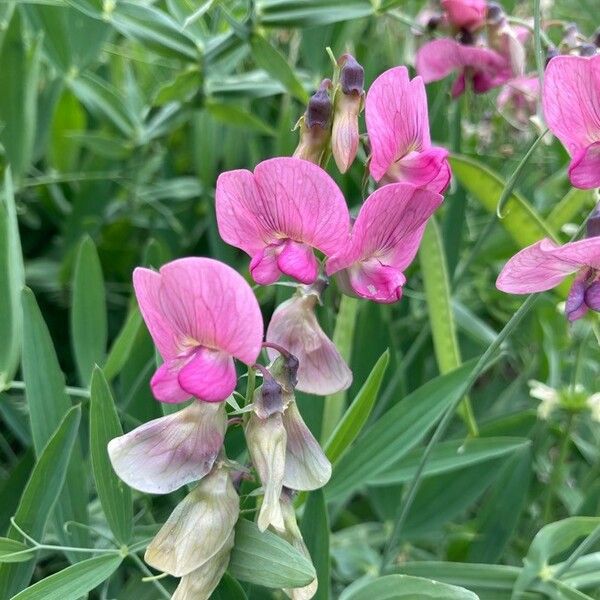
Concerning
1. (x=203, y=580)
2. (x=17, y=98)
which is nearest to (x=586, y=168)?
(x=203, y=580)

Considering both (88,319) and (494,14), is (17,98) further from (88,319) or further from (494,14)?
(494,14)

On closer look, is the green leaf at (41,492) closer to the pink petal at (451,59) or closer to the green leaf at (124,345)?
the green leaf at (124,345)

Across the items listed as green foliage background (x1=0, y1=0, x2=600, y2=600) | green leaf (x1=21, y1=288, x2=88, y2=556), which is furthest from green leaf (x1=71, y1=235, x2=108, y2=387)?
green leaf (x1=21, y1=288, x2=88, y2=556)

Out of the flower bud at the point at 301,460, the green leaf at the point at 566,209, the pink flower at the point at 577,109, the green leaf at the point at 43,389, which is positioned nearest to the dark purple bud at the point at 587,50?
the pink flower at the point at 577,109

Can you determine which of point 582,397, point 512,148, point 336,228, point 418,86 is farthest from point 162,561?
point 512,148

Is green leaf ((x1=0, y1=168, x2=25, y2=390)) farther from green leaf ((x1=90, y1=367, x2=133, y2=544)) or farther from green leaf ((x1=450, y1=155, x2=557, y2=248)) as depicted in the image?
green leaf ((x1=450, y1=155, x2=557, y2=248))

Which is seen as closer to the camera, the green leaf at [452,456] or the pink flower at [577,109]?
the pink flower at [577,109]

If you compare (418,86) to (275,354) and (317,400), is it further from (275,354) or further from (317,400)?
(317,400)
